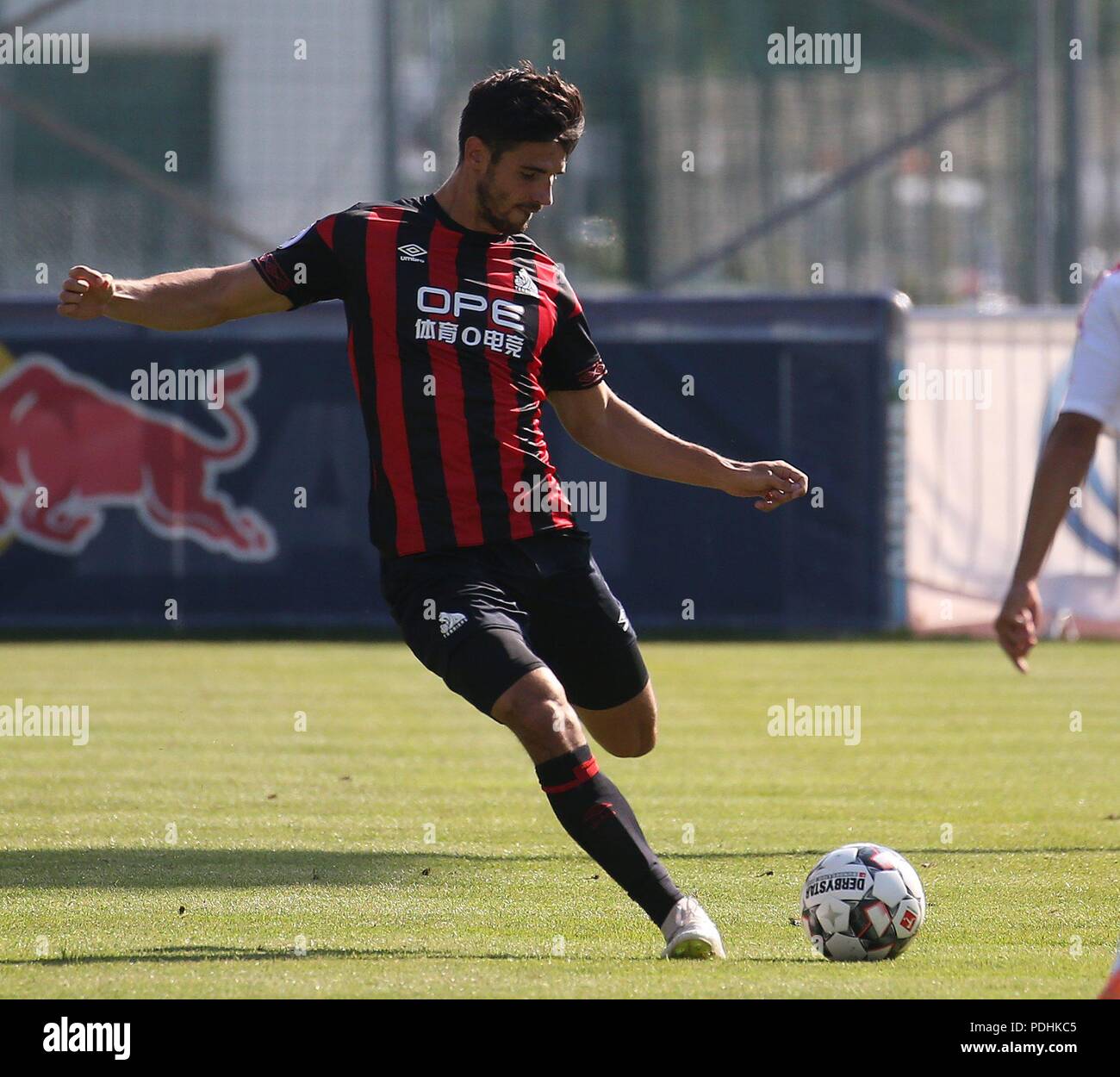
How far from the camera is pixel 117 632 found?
17.9 metres

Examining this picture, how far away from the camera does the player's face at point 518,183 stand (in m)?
5.88

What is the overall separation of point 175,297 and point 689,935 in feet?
7.51

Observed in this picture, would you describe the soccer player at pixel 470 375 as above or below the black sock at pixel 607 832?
above

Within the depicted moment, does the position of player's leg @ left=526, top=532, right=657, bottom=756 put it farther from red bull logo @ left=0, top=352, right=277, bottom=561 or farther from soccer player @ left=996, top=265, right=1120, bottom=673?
red bull logo @ left=0, top=352, right=277, bottom=561

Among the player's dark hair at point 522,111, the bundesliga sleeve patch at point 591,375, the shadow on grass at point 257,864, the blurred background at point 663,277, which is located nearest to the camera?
the player's dark hair at point 522,111

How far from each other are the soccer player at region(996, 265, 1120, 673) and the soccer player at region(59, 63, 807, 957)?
120 centimetres

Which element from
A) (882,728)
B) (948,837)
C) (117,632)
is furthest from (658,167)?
(948,837)

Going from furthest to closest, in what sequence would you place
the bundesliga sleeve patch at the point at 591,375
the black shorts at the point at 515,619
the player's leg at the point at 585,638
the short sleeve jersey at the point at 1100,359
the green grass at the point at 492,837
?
the bundesliga sleeve patch at the point at 591,375, the player's leg at the point at 585,638, the black shorts at the point at 515,619, the green grass at the point at 492,837, the short sleeve jersey at the point at 1100,359

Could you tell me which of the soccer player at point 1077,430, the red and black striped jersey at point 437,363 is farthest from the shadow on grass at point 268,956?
the soccer player at point 1077,430

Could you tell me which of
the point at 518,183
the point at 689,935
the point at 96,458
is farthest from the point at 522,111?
the point at 96,458

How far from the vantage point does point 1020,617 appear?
4.77m

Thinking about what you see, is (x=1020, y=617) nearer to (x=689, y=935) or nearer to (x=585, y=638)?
(x=689, y=935)

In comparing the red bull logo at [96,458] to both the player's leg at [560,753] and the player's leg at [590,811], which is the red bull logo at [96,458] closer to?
the player's leg at [560,753]

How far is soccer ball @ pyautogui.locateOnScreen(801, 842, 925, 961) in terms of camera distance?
222 inches
